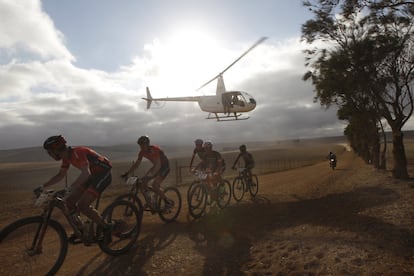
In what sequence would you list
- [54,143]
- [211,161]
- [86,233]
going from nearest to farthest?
[54,143], [86,233], [211,161]

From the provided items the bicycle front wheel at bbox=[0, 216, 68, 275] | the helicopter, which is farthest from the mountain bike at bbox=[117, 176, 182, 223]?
the helicopter

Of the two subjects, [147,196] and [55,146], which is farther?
[147,196]

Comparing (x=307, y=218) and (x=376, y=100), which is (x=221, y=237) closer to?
(x=307, y=218)

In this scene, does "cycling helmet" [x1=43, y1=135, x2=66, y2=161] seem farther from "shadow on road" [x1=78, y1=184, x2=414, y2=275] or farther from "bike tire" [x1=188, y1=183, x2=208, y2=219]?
"bike tire" [x1=188, y1=183, x2=208, y2=219]

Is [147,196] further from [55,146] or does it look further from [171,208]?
[55,146]

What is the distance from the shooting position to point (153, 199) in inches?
372

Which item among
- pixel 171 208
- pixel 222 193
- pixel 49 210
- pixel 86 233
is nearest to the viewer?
pixel 49 210

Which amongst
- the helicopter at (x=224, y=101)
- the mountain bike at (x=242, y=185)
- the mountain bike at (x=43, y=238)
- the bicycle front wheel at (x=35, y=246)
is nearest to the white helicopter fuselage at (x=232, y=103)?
the helicopter at (x=224, y=101)

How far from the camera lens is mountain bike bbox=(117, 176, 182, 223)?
8.45 meters

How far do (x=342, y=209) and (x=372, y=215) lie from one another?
67.3 inches

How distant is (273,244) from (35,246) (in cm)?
486

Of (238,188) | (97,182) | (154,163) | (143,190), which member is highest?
(154,163)

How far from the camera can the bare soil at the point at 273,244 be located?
6254 mm

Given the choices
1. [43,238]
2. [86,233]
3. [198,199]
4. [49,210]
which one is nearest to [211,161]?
[198,199]
